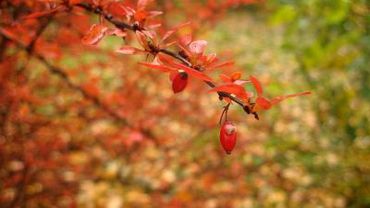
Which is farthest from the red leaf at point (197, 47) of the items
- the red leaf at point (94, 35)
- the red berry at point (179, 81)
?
the red leaf at point (94, 35)

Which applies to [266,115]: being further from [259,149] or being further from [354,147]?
[354,147]

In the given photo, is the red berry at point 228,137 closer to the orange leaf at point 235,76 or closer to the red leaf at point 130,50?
the orange leaf at point 235,76

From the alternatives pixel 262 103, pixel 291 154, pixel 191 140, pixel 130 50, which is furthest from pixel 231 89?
pixel 191 140

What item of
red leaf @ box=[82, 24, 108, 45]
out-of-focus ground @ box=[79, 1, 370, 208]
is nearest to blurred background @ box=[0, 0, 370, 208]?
out-of-focus ground @ box=[79, 1, 370, 208]

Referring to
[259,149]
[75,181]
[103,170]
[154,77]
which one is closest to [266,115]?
[259,149]

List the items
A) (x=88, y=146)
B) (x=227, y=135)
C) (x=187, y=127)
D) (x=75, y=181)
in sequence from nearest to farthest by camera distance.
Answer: (x=227, y=135)
(x=75, y=181)
(x=88, y=146)
(x=187, y=127)

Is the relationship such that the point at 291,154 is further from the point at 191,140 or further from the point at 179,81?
the point at 179,81
